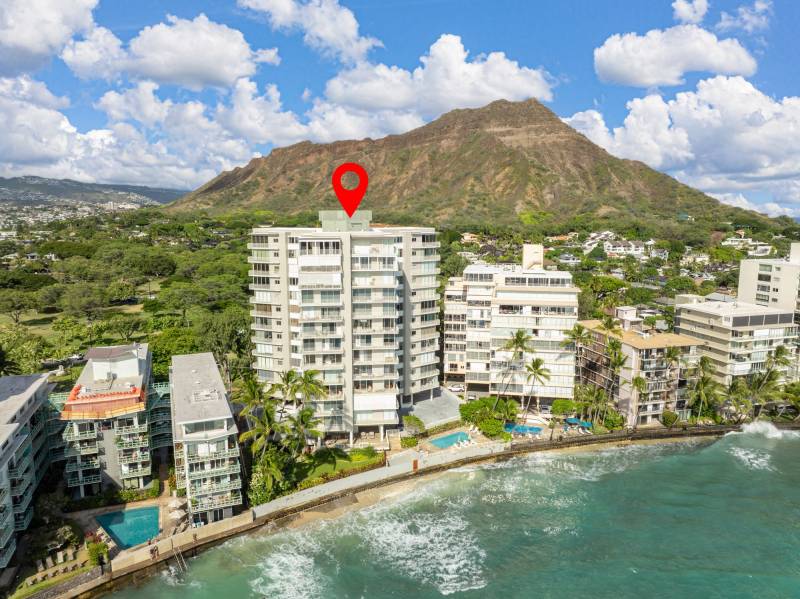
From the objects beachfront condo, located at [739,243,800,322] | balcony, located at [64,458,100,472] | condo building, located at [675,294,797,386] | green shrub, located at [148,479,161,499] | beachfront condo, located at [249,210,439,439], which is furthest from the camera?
beachfront condo, located at [739,243,800,322]

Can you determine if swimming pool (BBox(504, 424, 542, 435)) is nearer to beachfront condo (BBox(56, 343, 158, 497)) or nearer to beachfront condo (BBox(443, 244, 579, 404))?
beachfront condo (BBox(443, 244, 579, 404))

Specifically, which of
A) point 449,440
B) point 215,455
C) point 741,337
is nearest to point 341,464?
point 449,440

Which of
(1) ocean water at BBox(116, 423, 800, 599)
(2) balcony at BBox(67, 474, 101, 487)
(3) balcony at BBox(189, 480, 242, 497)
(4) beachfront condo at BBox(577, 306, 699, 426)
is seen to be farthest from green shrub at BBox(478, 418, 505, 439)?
(2) balcony at BBox(67, 474, 101, 487)

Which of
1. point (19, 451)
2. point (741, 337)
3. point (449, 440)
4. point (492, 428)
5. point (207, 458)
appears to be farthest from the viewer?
point (741, 337)

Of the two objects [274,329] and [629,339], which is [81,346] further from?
[629,339]

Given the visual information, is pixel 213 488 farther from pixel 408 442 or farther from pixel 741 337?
pixel 741 337

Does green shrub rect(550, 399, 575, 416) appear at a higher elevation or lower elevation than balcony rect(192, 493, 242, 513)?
higher
